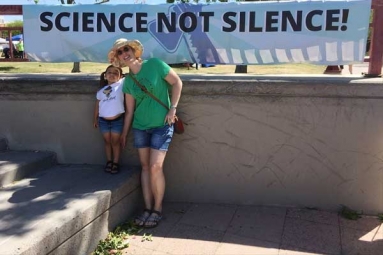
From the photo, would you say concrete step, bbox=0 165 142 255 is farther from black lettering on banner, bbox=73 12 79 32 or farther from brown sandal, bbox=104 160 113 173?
black lettering on banner, bbox=73 12 79 32

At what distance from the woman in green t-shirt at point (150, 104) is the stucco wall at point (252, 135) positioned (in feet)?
1.64

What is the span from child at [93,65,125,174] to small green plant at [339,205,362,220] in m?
2.29

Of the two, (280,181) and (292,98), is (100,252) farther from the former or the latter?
(292,98)

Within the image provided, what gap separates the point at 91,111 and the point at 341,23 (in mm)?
2678

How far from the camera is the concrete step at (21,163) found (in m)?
3.78

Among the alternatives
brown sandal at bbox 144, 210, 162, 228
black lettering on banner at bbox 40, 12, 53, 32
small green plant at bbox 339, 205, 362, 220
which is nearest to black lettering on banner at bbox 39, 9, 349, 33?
black lettering on banner at bbox 40, 12, 53, 32

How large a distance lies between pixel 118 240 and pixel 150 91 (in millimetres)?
1320

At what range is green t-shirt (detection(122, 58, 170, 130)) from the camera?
3574mm

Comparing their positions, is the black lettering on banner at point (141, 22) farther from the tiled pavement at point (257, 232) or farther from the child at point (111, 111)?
Answer: the tiled pavement at point (257, 232)

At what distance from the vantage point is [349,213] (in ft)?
13.0

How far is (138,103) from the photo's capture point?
3697mm

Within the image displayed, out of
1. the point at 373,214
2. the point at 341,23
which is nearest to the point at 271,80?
the point at 341,23

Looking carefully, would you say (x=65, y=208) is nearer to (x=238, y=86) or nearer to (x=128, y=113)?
(x=128, y=113)

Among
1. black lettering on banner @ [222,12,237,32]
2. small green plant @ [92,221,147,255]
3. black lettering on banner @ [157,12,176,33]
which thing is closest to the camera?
small green plant @ [92,221,147,255]
